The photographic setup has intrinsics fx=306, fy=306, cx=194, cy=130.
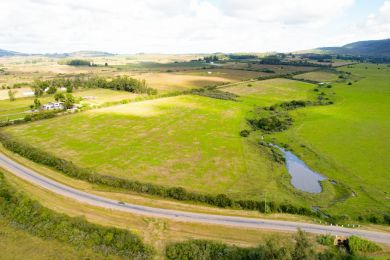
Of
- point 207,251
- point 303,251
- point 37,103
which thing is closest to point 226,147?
point 207,251

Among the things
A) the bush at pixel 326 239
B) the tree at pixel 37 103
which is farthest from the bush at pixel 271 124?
A: the tree at pixel 37 103

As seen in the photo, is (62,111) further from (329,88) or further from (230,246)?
(329,88)

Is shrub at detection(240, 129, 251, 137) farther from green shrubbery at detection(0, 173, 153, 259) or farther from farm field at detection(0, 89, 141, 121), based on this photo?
farm field at detection(0, 89, 141, 121)

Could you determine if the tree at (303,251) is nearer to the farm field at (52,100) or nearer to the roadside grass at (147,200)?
the roadside grass at (147,200)

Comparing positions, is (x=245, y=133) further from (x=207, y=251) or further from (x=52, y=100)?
(x=52, y=100)

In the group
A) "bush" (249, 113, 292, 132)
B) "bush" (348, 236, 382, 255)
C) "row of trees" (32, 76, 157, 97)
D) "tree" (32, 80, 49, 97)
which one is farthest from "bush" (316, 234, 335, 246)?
"tree" (32, 80, 49, 97)

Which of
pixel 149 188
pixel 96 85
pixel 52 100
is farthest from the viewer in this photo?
pixel 96 85
